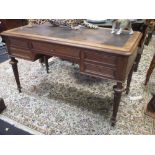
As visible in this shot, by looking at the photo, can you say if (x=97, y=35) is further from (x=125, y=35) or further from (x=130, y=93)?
(x=130, y=93)

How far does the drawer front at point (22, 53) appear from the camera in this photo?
1563 mm

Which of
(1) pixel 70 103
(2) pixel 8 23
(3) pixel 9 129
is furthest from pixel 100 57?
(2) pixel 8 23

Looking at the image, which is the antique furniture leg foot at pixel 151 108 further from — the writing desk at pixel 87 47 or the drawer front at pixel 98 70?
the drawer front at pixel 98 70

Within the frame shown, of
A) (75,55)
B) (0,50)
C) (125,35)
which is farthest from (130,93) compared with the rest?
(0,50)

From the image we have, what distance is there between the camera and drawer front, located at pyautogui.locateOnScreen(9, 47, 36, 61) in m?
1.56

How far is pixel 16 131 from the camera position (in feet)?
4.86

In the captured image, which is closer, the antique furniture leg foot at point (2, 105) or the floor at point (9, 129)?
the floor at point (9, 129)

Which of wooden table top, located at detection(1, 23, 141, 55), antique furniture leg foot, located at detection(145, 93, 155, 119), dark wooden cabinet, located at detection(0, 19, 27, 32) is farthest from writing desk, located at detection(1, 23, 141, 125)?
dark wooden cabinet, located at detection(0, 19, 27, 32)

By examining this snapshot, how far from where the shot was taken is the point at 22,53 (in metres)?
1.60

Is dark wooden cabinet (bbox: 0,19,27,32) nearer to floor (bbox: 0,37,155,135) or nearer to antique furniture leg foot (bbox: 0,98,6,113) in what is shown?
floor (bbox: 0,37,155,135)

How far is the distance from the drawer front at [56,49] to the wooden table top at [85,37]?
0.04 meters

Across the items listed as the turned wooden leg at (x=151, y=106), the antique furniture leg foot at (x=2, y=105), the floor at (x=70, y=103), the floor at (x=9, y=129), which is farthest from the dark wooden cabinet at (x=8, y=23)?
the turned wooden leg at (x=151, y=106)

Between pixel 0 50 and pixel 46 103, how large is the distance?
1.87 meters

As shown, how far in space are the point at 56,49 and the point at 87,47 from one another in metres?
0.29
